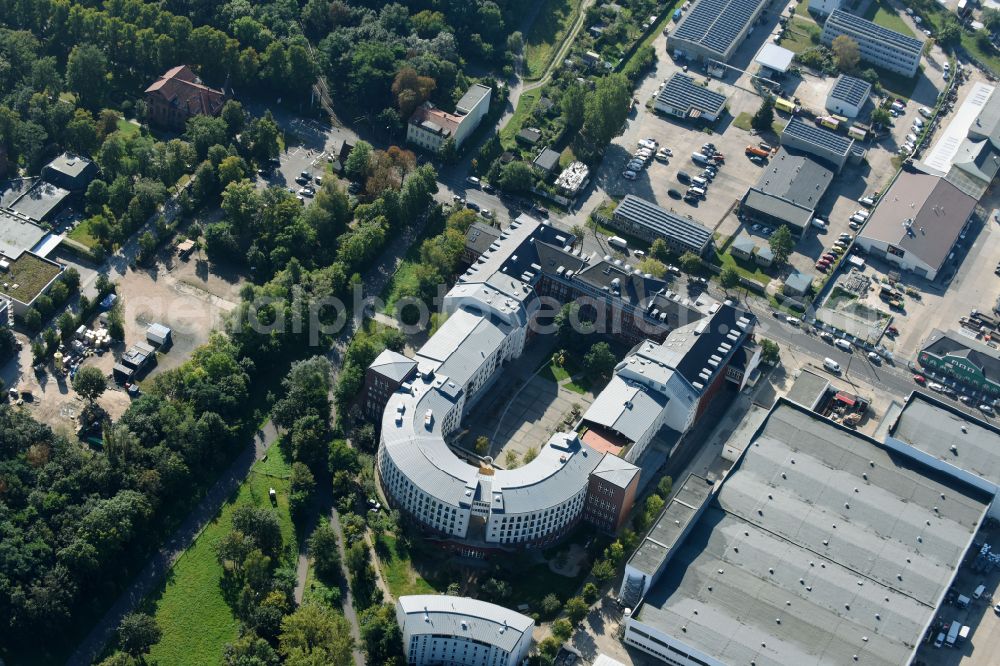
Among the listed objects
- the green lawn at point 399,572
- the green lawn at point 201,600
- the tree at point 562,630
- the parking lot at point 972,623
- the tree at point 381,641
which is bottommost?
the green lawn at point 201,600

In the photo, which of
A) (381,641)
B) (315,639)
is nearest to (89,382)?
(315,639)

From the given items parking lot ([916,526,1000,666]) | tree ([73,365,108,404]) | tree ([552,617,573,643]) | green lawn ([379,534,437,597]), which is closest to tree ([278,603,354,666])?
green lawn ([379,534,437,597])

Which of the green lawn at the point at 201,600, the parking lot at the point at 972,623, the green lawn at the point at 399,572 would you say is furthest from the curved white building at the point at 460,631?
the parking lot at the point at 972,623

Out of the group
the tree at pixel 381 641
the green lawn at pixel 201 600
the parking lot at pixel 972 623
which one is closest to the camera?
the tree at pixel 381 641

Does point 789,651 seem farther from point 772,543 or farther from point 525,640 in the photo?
point 525,640

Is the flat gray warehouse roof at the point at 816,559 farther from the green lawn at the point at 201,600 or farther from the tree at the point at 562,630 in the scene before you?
the green lawn at the point at 201,600
